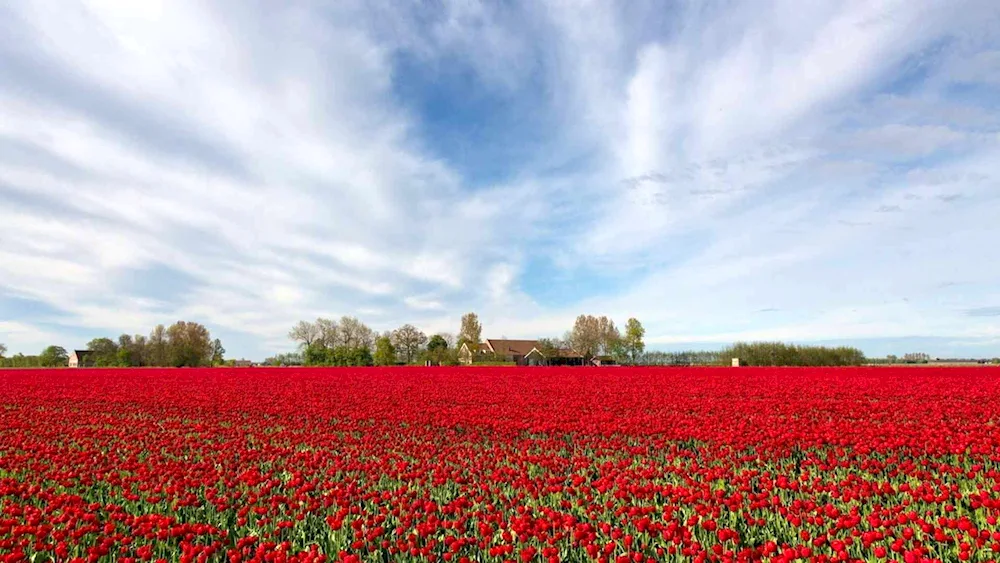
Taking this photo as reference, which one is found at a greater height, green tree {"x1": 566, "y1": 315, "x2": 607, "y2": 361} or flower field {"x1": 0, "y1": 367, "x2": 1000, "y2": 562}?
green tree {"x1": 566, "y1": 315, "x2": 607, "y2": 361}

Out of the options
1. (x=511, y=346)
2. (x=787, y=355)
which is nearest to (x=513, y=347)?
(x=511, y=346)

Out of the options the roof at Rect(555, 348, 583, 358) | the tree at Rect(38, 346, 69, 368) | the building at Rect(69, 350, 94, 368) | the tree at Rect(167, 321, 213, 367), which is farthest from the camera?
the roof at Rect(555, 348, 583, 358)

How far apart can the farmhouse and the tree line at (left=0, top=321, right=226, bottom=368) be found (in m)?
40.6

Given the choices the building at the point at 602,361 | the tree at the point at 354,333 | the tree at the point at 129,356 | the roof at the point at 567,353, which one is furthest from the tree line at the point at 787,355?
the tree at the point at 129,356

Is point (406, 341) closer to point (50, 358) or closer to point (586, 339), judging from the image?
point (586, 339)

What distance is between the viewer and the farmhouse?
8956cm

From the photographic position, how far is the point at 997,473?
8.03 metres

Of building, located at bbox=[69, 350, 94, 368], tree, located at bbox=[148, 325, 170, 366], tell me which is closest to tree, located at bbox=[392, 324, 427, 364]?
tree, located at bbox=[148, 325, 170, 366]

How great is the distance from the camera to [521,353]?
365 feet

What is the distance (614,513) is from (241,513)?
13.4ft

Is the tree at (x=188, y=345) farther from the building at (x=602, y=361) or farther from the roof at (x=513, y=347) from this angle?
the building at (x=602, y=361)

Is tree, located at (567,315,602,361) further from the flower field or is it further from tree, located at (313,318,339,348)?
the flower field

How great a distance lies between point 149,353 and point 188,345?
826 cm

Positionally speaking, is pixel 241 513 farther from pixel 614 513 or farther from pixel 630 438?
pixel 630 438
